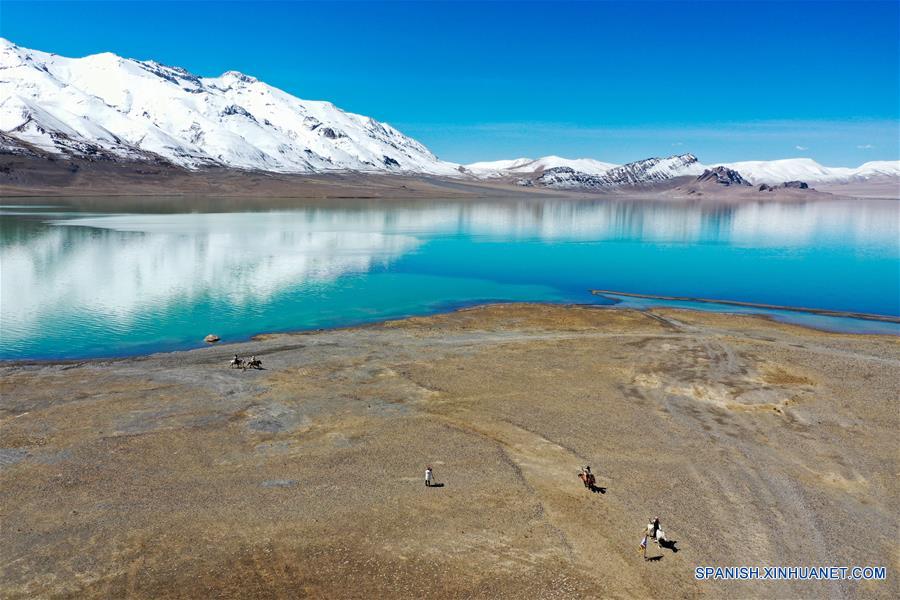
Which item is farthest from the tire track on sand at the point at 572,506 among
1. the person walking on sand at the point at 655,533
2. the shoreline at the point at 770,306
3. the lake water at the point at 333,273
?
the shoreline at the point at 770,306

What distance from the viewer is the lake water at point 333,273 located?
49.5 meters

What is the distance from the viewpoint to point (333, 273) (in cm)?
7462

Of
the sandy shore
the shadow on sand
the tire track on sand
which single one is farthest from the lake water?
the shadow on sand

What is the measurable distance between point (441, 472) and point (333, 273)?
178ft

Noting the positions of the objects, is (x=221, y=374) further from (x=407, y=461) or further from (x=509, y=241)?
(x=509, y=241)

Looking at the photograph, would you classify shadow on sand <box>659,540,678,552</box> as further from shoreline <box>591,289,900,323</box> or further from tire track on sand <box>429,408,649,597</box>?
shoreline <box>591,289,900,323</box>

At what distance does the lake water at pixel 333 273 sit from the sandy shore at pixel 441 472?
41.3ft

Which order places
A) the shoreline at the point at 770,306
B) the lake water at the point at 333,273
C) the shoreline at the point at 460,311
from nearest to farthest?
the shoreline at the point at 460,311 → the lake water at the point at 333,273 → the shoreline at the point at 770,306

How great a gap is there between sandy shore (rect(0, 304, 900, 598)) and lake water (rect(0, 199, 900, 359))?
1259cm

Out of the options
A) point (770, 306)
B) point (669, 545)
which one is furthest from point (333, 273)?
point (669, 545)

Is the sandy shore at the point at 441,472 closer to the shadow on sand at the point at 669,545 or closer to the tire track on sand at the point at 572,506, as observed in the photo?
the tire track on sand at the point at 572,506

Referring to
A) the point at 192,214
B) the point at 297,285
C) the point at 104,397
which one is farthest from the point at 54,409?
the point at 192,214

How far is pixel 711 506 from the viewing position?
21344 mm

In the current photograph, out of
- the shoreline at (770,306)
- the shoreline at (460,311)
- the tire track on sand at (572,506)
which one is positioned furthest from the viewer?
the shoreline at (770,306)
